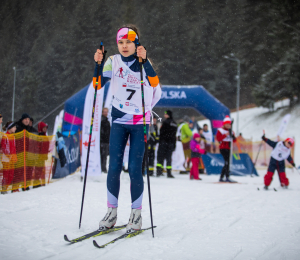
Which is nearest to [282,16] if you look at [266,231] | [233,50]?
[233,50]

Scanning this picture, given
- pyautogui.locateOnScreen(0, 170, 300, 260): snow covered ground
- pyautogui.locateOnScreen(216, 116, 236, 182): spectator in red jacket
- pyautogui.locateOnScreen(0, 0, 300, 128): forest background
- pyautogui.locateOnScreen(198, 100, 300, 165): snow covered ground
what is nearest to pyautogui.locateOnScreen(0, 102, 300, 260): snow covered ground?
pyautogui.locateOnScreen(0, 170, 300, 260): snow covered ground

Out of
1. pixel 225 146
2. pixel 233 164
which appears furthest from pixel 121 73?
pixel 233 164

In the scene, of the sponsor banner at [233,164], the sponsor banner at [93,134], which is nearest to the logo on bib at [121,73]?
the sponsor banner at [93,134]

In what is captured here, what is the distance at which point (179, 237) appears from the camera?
2.66 metres

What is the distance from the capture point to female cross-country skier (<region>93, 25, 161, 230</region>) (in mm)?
2822

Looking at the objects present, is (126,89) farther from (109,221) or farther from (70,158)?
(70,158)

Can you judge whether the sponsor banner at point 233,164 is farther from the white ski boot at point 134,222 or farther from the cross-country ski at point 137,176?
the white ski boot at point 134,222

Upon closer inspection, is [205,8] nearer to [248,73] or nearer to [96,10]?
[248,73]

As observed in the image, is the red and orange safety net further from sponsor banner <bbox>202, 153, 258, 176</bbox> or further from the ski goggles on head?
sponsor banner <bbox>202, 153, 258, 176</bbox>

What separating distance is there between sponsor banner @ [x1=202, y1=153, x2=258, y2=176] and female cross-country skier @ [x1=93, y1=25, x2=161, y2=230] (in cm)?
826

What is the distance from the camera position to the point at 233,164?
36.4ft

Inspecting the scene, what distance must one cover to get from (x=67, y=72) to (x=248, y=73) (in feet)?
75.6

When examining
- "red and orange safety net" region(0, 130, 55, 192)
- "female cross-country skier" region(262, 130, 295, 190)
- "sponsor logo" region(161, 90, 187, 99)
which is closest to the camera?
"red and orange safety net" region(0, 130, 55, 192)

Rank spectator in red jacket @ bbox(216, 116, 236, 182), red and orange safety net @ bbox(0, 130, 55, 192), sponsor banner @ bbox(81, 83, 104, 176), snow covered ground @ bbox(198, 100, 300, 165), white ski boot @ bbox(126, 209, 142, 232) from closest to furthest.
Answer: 1. white ski boot @ bbox(126, 209, 142, 232)
2. red and orange safety net @ bbox(0, 130, 55, 192)
3. sponsor banner @ bbox(81, 83, 104, 176)
4. spectator in red jacket @ bbox(216, 116, 236, 182)
5. snow covered ground @ bbox(198, 100, 300, 165)
